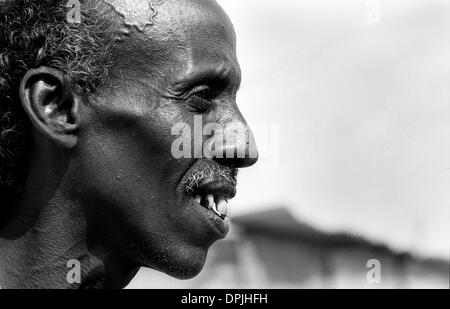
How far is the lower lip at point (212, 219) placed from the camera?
307 cm

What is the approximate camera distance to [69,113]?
3137 millimetres

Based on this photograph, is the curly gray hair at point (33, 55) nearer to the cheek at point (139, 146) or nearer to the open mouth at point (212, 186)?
the cheek at point (139, 146)

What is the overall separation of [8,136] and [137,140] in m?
0.54

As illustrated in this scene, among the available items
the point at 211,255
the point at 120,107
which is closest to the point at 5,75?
the point at 120,107

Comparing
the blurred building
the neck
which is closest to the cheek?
the neck

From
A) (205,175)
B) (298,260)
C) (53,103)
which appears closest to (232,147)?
(205,175)

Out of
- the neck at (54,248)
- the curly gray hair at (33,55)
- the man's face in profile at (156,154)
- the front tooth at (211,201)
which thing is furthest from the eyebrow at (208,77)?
the neck at (54,248)

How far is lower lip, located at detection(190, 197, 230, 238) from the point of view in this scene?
→ 3.07 metres

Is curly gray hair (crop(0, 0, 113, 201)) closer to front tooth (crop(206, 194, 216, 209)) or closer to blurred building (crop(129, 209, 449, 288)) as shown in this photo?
front tooth (crop(206, 194, 216, 209))

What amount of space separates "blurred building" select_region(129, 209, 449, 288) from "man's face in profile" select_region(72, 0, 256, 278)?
15.0 ft

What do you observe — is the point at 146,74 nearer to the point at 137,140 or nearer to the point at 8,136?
the point at 137,140

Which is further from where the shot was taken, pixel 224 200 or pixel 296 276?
pixel 296 276

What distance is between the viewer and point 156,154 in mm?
3053
